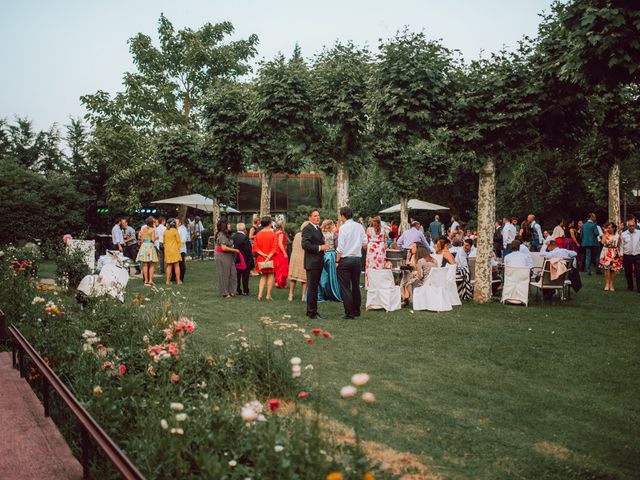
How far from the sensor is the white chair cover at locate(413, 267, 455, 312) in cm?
1276

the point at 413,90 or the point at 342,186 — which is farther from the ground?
the point at 413,90

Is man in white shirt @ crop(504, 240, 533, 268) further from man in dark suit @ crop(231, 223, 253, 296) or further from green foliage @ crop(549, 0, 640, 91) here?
man in dark suit @ crop(231, 223, 253, 296)

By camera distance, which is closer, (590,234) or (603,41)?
(603,41)

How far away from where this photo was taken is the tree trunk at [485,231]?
1398 cm

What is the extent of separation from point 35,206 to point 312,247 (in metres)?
23.0

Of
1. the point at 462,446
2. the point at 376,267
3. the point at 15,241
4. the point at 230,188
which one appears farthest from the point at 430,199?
the point at 462,446

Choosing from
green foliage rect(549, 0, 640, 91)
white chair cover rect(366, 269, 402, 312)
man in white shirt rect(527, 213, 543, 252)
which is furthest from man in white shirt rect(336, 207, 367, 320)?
man in white shirt rect(527, 213, 543, 252)

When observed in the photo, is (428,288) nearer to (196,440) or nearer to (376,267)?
(376,267)

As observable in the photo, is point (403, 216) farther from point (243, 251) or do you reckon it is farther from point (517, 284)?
point (517, 284)

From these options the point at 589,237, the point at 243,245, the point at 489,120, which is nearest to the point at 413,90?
the point at 489,120

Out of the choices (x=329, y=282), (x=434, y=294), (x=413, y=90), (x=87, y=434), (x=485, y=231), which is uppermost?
(x=413, y=90)

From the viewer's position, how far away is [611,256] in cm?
1647

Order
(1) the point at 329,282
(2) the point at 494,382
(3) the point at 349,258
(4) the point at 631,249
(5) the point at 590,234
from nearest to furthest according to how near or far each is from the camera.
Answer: (2) the point at 494,382 → (3) the point at 349,258 → (1) the point at 329,282 → (4) the point at 631,249 → (5) the point at 590,234

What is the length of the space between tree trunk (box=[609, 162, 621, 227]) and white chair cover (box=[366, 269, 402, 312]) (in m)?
12.7
